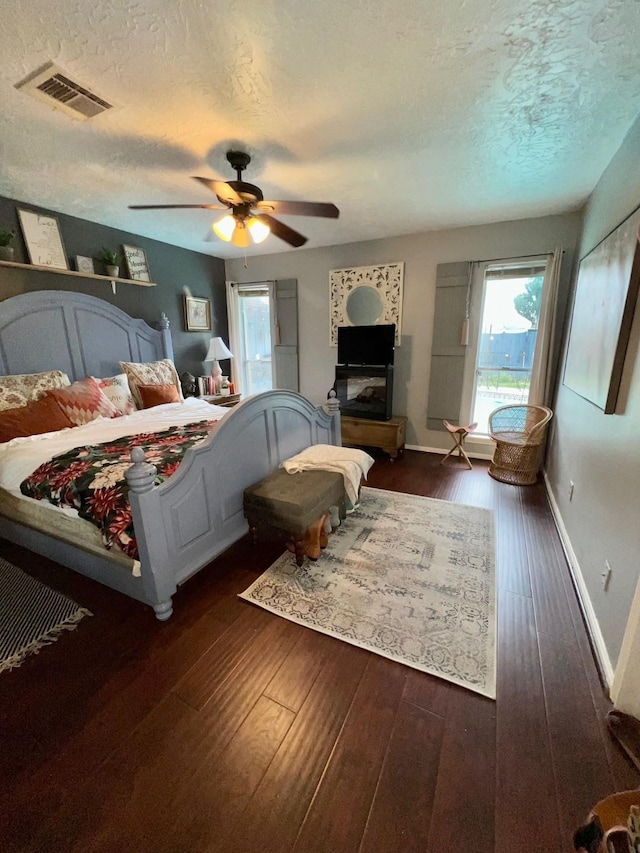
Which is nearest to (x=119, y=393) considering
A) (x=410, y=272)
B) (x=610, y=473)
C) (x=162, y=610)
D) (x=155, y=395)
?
(x=155, y=395)

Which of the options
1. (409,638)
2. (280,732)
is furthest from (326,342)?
(280,732)

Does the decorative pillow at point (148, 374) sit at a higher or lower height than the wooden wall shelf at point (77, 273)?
lower

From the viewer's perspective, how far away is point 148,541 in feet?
5.33

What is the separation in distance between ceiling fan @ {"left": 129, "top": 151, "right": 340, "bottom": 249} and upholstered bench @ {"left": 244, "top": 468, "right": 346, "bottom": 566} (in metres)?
1.68

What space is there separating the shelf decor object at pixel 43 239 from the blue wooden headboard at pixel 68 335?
0.29 metres

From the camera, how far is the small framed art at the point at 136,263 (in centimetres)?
A: 377

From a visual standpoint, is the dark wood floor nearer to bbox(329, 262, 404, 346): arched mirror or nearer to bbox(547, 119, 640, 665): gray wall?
bbox(547, 119, 640, 665): gray wall

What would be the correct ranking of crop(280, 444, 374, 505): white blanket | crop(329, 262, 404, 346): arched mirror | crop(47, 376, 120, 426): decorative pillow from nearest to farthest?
crop(280, 444, 374, 505): white blanket, crop(47, 376, 120, 426): decorative pillow, crop(329, 262, 404, 346): arched mirror

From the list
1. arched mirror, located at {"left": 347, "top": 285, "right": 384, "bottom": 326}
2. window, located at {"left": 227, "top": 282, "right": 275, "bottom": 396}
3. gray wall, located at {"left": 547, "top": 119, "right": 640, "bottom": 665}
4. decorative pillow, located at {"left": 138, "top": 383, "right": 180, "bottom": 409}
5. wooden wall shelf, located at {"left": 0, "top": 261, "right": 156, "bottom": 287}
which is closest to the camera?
gray wall, located at {"left": 547, "top": 119, "right": 640, "bottom": 665}

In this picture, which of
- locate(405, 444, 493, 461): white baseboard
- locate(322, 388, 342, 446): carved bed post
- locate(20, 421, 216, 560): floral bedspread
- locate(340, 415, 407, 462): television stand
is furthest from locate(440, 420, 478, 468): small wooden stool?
locate(20, 421, 216, 560): floral bedspread

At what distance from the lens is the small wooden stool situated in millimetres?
3785

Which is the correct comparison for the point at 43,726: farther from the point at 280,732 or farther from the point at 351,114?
the point at 351,114

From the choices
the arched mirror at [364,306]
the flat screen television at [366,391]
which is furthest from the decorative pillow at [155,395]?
the arched mirror at [364,306]

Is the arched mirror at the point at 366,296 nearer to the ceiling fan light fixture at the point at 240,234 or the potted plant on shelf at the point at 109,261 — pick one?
the ceiling fan light fixture at the point at 240,234
